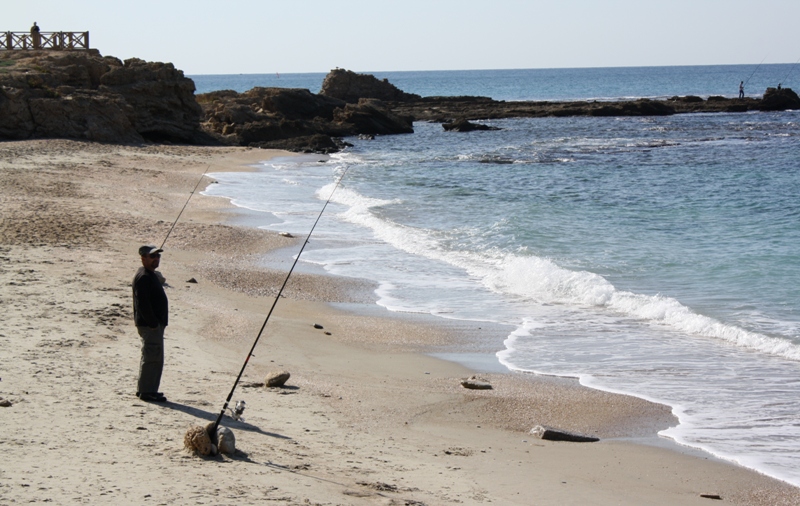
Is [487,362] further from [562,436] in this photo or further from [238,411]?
[238,411]

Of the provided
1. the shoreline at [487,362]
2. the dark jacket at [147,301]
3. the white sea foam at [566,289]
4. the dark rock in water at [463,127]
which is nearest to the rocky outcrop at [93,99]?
the dark rock in water at [463,127]

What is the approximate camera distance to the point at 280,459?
4797 millimetres

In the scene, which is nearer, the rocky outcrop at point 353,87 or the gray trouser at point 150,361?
the gray trouser at point 150,361

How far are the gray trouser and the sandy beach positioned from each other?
14 cm

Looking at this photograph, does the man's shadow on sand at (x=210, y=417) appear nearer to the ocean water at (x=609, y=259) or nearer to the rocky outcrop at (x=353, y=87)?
the ocean water at (x=609, y=259)

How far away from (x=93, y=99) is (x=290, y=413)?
25.5 m

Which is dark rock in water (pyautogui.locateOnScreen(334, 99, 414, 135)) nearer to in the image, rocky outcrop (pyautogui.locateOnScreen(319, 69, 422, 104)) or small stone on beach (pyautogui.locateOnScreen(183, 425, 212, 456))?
rocky outcrop (pyautogui.locateOnScreen(319, 69, 422, 104))

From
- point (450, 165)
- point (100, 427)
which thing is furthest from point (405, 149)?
point (100, 427)

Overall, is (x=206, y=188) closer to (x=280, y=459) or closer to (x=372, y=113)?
(x=280, y=459)

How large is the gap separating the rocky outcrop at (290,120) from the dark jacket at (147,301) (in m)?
28.0

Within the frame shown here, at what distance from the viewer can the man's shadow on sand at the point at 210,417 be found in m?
5.30

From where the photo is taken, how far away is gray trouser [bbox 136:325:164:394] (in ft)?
18.5

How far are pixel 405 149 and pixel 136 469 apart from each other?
31331mm

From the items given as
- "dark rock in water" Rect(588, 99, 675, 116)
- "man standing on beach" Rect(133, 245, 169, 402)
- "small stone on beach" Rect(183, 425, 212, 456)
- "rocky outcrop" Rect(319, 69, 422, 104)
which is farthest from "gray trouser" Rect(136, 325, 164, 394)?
"rocky outcrop" Rect(319, 69, 422, 104)
